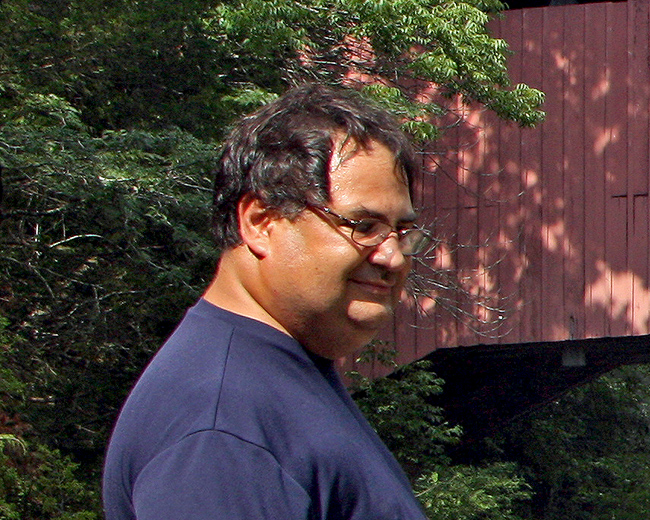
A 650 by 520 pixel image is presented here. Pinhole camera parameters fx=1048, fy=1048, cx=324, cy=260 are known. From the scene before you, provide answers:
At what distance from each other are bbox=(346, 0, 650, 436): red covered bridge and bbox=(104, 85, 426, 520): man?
29.7 ft

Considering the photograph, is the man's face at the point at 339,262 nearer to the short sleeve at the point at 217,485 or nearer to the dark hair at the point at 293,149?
the dark hair at the point at 293,149

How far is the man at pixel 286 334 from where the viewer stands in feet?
4.53

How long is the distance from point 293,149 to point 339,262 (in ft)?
0.63

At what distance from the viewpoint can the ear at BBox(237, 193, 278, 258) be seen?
5.34 ft

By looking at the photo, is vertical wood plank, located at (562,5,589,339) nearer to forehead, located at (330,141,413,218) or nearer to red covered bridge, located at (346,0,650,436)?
red covered bridge, located at (346,0,650,436)

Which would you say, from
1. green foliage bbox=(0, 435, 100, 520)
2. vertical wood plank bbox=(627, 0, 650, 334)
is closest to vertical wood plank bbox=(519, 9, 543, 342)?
vertical wood plank bbox=(627, 0, 650, 334)

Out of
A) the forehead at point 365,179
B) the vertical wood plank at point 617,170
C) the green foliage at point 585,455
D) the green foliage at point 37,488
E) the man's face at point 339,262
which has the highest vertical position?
the vertical wood plank at point 617,170

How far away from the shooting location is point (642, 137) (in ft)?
34.1

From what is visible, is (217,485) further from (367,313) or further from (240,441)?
(367,313)

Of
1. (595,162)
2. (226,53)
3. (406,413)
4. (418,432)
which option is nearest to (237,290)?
(226,53)

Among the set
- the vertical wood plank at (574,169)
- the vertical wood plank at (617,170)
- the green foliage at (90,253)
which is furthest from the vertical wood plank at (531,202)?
the green foliage at (90,253)

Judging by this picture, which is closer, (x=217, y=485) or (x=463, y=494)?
(x=217, y=485)

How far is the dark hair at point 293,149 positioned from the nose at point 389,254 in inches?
4.5

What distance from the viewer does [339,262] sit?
1.60 meters
